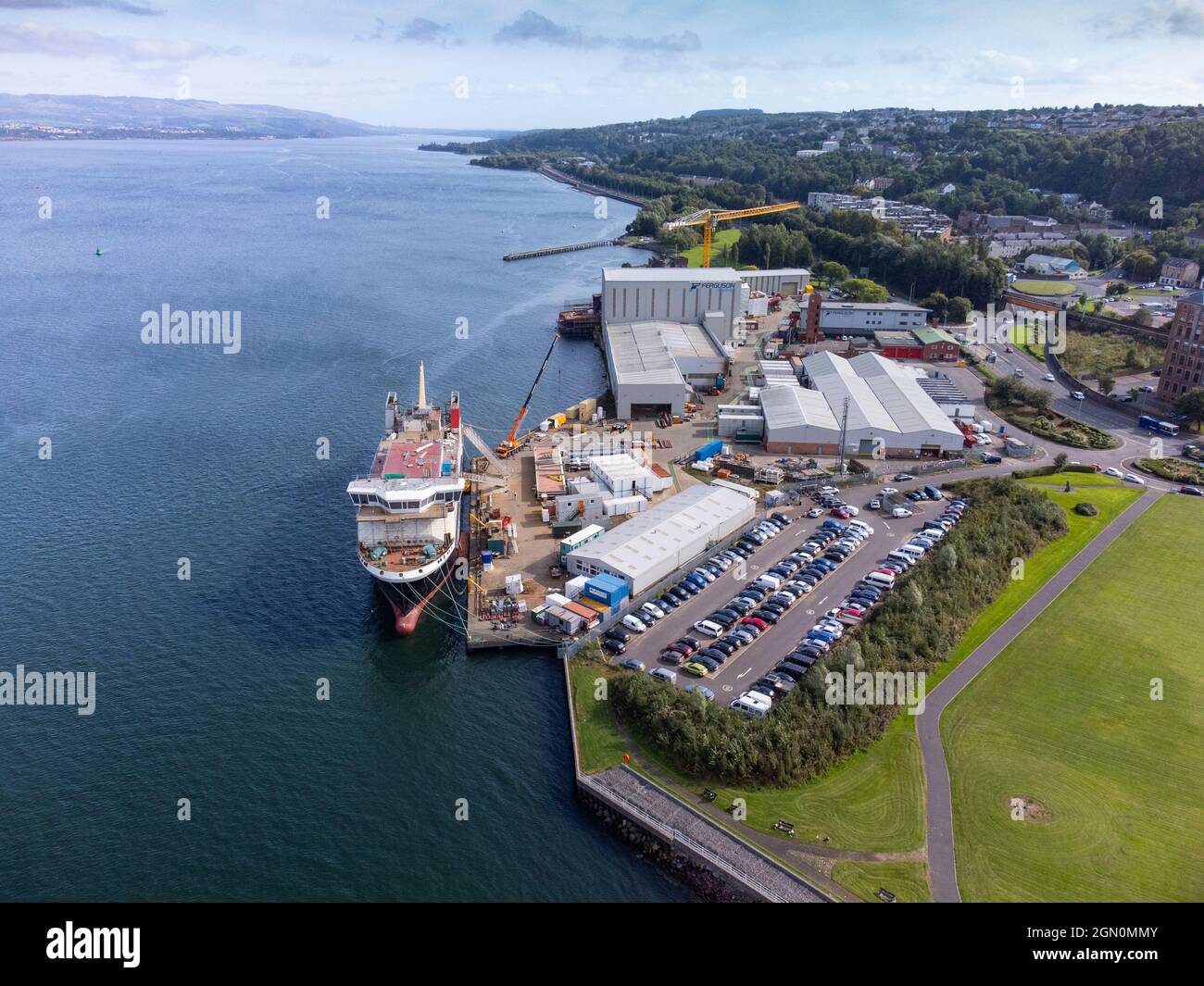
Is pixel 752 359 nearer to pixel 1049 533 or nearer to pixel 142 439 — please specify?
pixel 1049 533

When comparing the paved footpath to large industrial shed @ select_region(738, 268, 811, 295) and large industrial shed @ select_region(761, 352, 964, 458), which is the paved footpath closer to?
large industrial shed @ select_region(761, 352, 964, 458)

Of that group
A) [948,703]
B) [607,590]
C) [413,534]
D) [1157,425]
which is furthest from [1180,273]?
[413,534]

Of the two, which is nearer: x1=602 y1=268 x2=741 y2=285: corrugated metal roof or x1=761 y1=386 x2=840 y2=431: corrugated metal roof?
x1=761 y1=386 x2=840 y2=431: corrugated metal roof

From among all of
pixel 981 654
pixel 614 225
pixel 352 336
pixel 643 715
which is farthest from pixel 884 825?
pixel 614 225

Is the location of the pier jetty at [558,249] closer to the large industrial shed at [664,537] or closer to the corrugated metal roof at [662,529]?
the corrugated metal roof at [662,529]

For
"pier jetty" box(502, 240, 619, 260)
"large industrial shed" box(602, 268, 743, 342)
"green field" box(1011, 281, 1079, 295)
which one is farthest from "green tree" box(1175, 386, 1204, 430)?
"pier jetty" box(502, 240, 619, 260)
